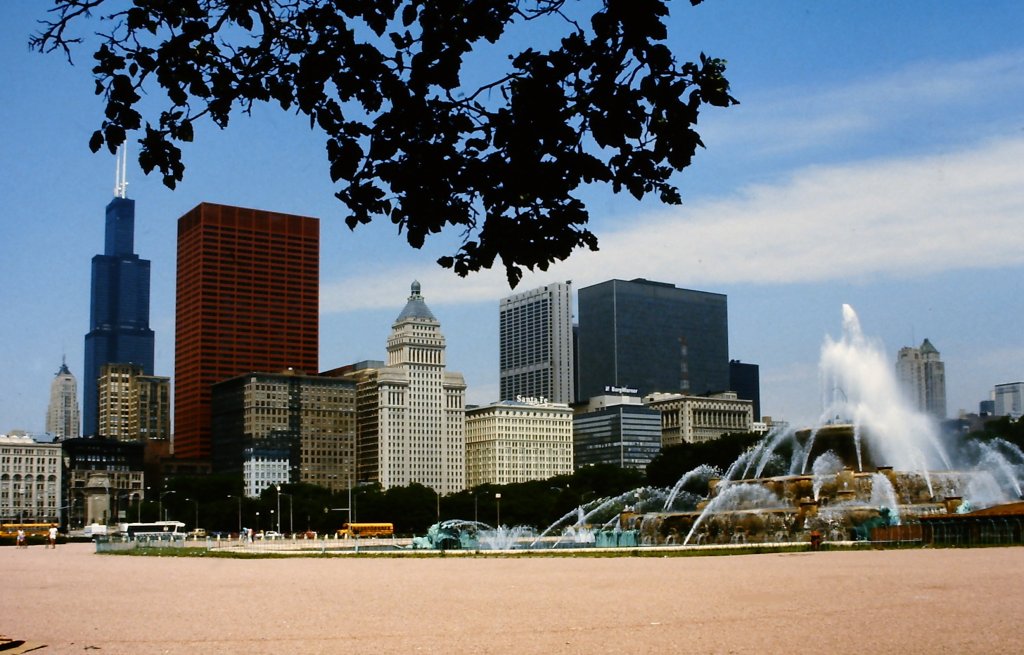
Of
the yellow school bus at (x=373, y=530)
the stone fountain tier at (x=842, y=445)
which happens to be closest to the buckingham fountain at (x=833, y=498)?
the stone fountain tier at (x=842, y=445)

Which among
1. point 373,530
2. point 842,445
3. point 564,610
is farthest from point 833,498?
point 373,530

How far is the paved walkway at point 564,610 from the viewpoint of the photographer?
17312 mm

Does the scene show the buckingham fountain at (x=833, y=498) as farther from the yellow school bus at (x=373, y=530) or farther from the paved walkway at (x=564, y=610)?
the yellow school bus at (x=373, y=530)

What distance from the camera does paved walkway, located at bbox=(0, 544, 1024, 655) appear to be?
17.3 meters

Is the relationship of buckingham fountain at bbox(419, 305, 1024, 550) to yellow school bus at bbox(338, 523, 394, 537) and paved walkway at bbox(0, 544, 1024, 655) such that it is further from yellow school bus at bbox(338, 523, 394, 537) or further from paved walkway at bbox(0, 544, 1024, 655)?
yellow school bus at bbox(338, 523, 394, 537)

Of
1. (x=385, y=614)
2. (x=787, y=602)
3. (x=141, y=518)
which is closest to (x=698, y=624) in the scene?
(x=787, y=602)

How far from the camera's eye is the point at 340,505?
167125 mm

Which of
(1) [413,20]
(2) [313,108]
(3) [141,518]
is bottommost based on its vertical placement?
(3) [141,518]

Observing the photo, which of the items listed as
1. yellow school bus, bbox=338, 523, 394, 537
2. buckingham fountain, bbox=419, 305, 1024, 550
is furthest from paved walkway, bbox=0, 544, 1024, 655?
yellow school bus, bbox=338, 523, 394, 537

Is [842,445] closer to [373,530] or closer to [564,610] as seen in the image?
[564,610]

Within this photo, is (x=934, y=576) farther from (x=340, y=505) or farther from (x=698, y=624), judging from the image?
(x=340, y=505)

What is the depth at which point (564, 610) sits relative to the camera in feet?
74.0

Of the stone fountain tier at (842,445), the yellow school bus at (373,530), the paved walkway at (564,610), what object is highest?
the stone fountain tier at (842,445)

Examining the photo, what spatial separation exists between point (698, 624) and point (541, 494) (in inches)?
5229
